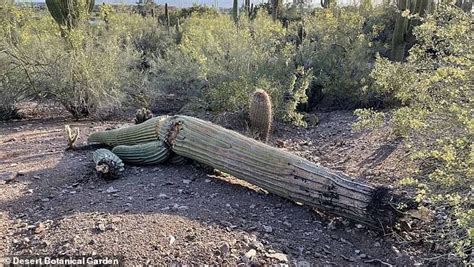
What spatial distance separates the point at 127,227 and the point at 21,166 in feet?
7.54

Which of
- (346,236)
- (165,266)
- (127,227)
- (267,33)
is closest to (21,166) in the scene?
(127,227)

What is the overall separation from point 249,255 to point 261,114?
3.15 metres

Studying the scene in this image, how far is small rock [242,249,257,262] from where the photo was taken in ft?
10.3

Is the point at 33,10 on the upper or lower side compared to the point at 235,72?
upper

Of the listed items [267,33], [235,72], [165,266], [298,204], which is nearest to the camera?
[165,266]

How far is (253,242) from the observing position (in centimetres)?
334

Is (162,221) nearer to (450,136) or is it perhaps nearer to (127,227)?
(127,227)

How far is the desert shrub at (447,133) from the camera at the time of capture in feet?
9.58

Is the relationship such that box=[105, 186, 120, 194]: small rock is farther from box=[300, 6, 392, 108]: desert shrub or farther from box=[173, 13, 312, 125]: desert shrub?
box=[300, 6, 392, 108]: desert shrub

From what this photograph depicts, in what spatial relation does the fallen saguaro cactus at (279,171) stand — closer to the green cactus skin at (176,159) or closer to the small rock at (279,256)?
the green cactus skin at (176,159)

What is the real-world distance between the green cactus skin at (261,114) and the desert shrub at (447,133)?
200cm

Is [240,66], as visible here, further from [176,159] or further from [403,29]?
[176,159]

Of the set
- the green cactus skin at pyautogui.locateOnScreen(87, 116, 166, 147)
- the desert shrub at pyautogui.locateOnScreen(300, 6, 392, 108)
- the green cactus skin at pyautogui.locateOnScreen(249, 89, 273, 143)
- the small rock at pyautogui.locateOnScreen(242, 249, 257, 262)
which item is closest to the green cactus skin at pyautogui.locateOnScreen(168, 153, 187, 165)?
the green cactus skin at pyautogui.locateOnScreen(87, 116, 166, 147)

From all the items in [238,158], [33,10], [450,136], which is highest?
[33,10]
